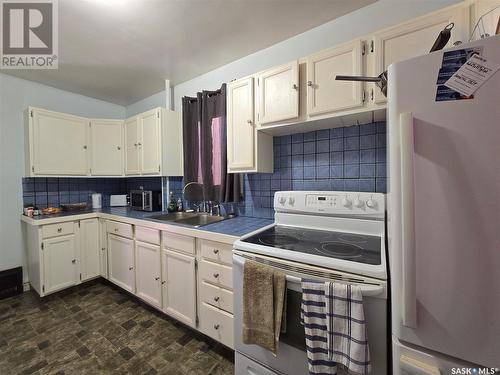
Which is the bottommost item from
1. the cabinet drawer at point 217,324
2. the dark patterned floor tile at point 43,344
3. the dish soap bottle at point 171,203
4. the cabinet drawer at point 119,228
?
the dark patterned floor tile at point 43,344

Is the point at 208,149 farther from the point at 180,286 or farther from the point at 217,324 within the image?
the point at 217,324

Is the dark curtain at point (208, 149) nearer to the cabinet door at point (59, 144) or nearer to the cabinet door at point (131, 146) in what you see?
the cabinet door at point (131, 146)

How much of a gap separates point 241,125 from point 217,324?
1517 mm

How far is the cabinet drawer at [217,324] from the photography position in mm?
1459

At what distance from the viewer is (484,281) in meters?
0.60

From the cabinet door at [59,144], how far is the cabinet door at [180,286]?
187 cm

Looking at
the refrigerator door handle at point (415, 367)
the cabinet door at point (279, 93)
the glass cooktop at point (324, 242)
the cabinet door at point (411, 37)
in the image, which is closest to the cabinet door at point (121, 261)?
the glass cooktop at point (324, 242)

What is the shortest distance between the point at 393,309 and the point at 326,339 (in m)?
0.30

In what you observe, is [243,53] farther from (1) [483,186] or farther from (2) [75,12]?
(1) [483,186]

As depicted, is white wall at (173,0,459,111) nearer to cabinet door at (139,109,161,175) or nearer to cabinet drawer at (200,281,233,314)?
cabinet door at (139,109,161,175)

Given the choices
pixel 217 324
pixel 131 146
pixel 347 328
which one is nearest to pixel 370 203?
pixel 347 328

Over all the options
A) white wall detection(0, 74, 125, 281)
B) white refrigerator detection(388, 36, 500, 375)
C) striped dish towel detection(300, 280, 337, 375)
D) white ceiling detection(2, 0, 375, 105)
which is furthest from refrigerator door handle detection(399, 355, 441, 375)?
white wall detection(0, 74, 125, 281)

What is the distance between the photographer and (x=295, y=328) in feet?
3.32

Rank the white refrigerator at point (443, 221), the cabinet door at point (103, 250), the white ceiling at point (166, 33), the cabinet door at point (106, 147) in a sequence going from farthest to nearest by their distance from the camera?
1. the cabinet door at point (106, 147)
2. the cabinet door at point (103, 250)
3. the white ceiling at point (166, 33)
4. the white refrigerator at point (443, 221)
